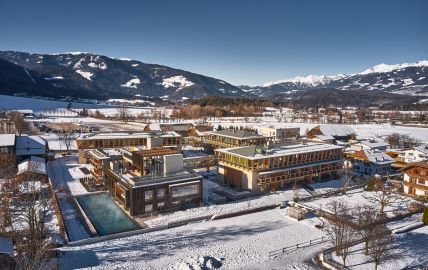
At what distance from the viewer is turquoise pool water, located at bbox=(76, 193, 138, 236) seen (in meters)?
27.8

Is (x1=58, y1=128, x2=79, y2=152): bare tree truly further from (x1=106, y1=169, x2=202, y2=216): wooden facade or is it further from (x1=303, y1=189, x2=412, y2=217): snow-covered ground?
(x1=303, y1=189, x2=412, y2=217): snow-covered ground

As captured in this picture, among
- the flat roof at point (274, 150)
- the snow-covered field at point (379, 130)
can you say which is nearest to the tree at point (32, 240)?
the flat roof at point (274, 150)

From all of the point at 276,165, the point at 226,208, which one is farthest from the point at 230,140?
the point at 226,208

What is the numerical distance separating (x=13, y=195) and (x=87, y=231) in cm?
947

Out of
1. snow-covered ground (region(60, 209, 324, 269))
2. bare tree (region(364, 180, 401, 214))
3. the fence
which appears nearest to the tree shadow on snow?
snow-covered ground (region(60, 209, 324, 269))

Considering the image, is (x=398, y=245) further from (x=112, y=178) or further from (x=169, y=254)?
(x=112, y=178)

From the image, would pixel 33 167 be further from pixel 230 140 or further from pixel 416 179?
pixel 416 179

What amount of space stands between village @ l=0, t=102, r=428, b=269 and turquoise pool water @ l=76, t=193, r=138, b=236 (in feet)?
0.32

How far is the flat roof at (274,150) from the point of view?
125ft

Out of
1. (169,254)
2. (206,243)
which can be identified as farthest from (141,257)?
(206,243)

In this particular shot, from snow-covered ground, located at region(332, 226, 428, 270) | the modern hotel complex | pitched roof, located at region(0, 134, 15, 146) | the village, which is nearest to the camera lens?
snow-covered ground, located at region(332, 226, 428, 270)

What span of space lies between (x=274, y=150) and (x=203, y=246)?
18.9m

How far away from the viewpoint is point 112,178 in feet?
114

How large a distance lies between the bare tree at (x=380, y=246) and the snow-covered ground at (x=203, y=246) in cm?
435
